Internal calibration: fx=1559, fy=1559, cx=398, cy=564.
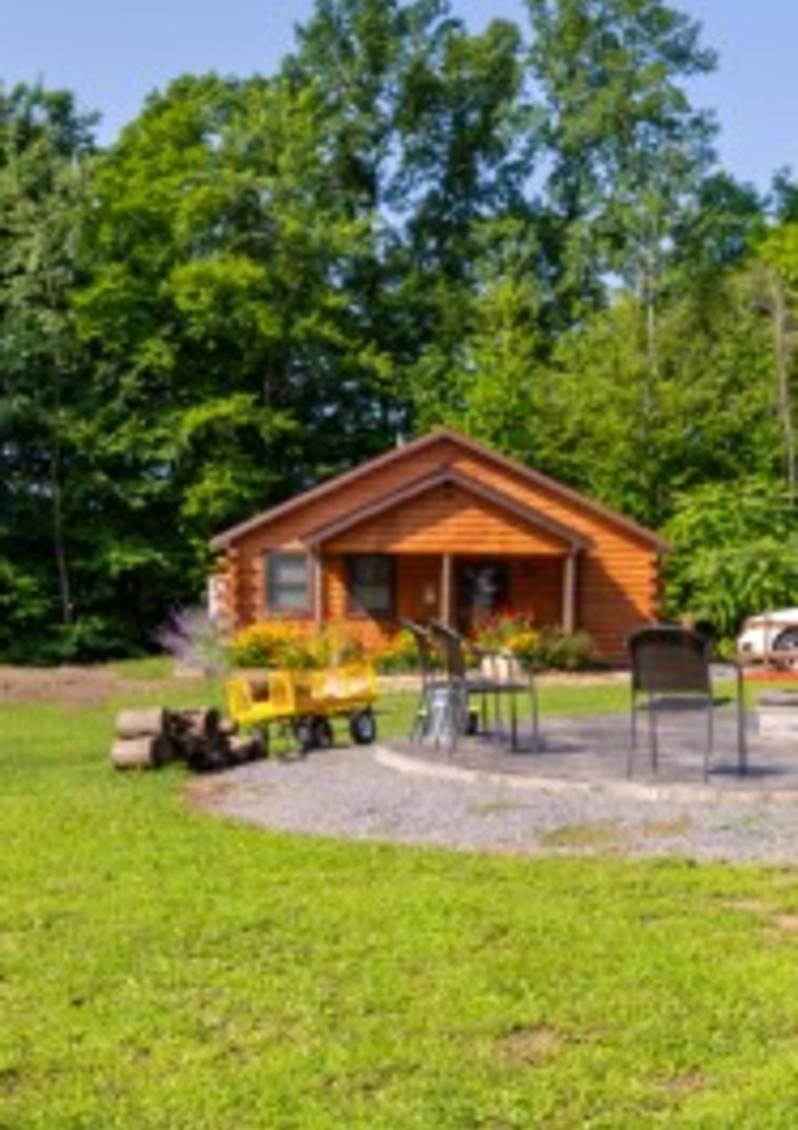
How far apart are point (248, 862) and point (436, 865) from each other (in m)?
0.99

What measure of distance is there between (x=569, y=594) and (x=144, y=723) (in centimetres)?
1616

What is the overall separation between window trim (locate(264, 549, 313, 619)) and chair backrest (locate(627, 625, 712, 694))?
19.2m

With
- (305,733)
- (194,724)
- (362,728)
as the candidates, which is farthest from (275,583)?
(194,724)

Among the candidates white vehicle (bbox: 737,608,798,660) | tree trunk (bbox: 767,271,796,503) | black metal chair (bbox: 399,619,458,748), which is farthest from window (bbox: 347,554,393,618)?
black metal chair (bbox: 399,619,458,748)

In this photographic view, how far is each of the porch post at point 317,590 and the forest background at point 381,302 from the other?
20.4 ft

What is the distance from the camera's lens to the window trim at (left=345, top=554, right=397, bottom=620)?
2931cm

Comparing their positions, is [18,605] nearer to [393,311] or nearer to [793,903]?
[393,311]

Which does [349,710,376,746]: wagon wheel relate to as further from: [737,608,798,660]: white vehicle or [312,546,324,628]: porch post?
[312,546,324,628]: porch post

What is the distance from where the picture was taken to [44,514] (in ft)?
113

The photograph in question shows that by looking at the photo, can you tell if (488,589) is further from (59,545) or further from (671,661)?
(671,661)

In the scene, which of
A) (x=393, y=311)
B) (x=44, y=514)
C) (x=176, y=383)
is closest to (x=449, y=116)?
(x=393, y=311)

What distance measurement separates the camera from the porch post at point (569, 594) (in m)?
27.7

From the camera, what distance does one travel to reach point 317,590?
2875 centimetres

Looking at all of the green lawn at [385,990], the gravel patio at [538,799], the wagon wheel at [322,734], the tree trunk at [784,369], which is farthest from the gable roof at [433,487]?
the green lawn at [385,990]
